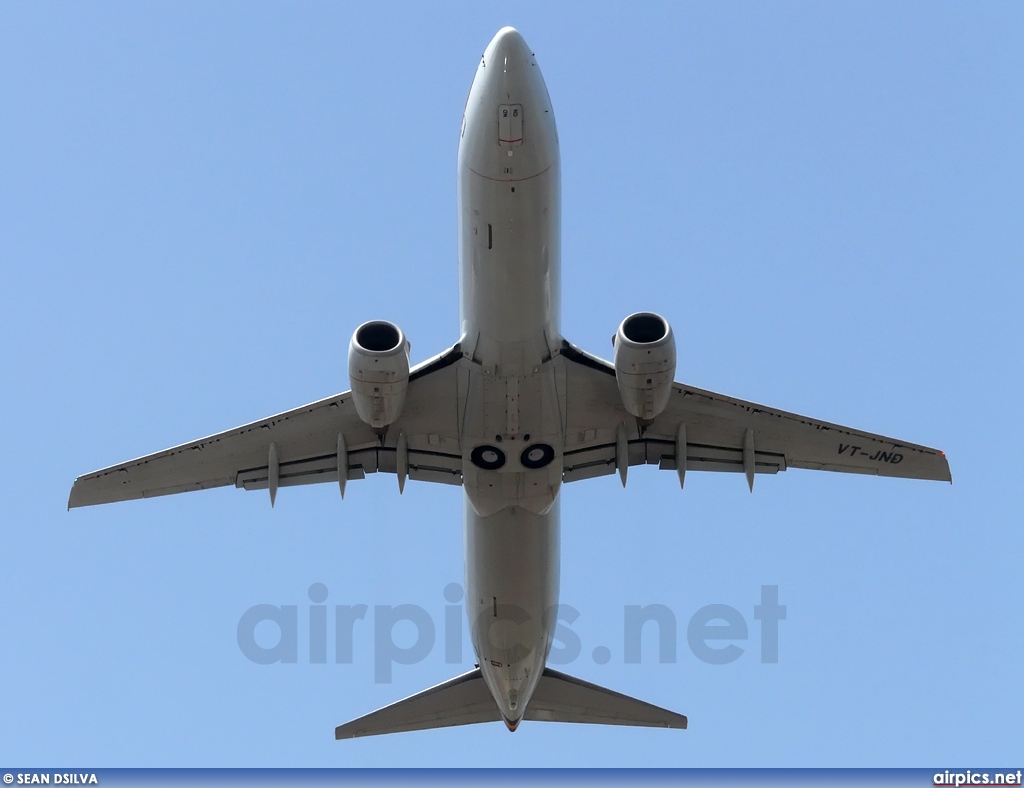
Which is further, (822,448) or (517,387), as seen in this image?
(822,448)

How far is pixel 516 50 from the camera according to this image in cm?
2564

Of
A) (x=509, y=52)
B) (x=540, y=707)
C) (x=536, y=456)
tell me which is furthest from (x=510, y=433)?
(x=540, y=707)

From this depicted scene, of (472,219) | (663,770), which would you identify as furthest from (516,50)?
(663,770)

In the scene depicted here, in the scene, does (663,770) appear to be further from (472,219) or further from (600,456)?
(472,219)

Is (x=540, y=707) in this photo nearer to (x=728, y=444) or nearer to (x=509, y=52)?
(x=728, y=444)

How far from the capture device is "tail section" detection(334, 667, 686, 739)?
108ft

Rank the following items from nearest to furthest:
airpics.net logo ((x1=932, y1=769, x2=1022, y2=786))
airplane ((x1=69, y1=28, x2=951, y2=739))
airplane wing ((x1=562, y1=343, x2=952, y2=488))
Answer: airplane ((x1=69, y1=28, x2=951, y2=739))
airpics.net logo ((x1=932, y1=769, x2=1022, y2=786))
airplane wing ((x1=562, y1=343, x2=952, y2=488))

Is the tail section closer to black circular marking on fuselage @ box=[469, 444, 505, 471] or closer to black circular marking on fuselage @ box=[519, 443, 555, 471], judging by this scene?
black circular marking on fuselage @ box=[469, 444, 505, 471]

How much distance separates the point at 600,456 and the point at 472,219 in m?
6.45

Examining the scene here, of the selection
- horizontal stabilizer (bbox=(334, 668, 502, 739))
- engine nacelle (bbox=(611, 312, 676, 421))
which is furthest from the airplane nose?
horizontal stabilizer (bbox=(334, 668, 502, 739))

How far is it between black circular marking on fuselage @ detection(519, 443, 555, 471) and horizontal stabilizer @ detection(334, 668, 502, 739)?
6.39m

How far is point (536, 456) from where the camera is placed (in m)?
29.0

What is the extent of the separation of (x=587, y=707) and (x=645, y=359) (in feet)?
33.6

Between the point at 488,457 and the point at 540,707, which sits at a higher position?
the point at 488,457
